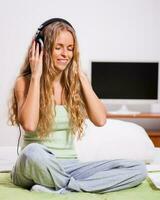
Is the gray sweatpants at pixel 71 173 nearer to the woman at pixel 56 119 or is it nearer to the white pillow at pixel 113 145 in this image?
the woman at pixel 56 119

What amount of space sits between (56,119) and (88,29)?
217cm

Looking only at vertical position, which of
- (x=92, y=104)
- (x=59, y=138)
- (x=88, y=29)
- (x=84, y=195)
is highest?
(x=88, y=29)

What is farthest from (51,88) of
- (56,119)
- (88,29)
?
(88,29)

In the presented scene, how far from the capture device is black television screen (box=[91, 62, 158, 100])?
3574 millimetres

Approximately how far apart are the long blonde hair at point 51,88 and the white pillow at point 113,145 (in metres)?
0.44

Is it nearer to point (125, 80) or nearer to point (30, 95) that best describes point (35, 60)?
point (30, 95)

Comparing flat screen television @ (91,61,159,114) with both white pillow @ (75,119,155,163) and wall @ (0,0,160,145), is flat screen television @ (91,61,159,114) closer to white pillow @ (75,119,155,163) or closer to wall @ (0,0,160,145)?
wall @ (0,0,160,145)

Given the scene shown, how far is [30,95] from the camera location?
1.62m

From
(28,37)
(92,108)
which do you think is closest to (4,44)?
(28,37)

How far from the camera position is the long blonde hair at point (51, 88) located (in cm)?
167

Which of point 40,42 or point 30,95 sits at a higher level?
point 40,42

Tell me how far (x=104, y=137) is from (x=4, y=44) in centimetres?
176

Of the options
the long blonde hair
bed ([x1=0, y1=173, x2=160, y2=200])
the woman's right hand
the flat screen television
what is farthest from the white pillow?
the flat screen television

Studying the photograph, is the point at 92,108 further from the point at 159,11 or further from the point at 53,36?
the point at 159,11
